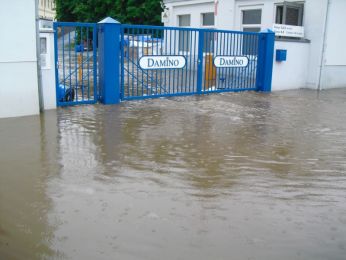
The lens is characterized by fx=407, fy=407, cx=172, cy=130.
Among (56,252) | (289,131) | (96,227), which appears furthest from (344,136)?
(56,252)

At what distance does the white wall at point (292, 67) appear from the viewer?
46.4 feet

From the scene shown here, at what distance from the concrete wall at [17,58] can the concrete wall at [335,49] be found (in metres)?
10.5

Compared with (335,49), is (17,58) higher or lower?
lower

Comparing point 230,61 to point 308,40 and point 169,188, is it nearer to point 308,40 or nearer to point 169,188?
point 308,40

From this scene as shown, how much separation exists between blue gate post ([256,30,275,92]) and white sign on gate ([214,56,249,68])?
2.19 ft

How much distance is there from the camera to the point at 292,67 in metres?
14.7

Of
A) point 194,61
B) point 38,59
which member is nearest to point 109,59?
point 38,59

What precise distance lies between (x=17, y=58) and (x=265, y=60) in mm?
8229

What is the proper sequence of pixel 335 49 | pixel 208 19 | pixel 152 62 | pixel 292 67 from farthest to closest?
pixel 208 19
pixel 335 49
pixel 292 67
pixel 152 62

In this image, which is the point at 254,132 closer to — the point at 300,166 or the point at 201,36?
the point at 300,166

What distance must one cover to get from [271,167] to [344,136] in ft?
8.93

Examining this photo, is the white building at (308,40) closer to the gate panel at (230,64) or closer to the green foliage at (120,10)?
the gate panel at (230,64)

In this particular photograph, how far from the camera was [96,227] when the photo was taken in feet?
12.2

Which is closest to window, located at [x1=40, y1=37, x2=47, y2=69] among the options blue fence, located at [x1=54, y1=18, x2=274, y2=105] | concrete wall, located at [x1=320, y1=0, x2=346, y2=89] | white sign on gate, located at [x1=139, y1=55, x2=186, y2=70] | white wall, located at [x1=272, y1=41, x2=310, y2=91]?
blue fence, located at [x1=54, y1=18, x2=274, y2=105]
